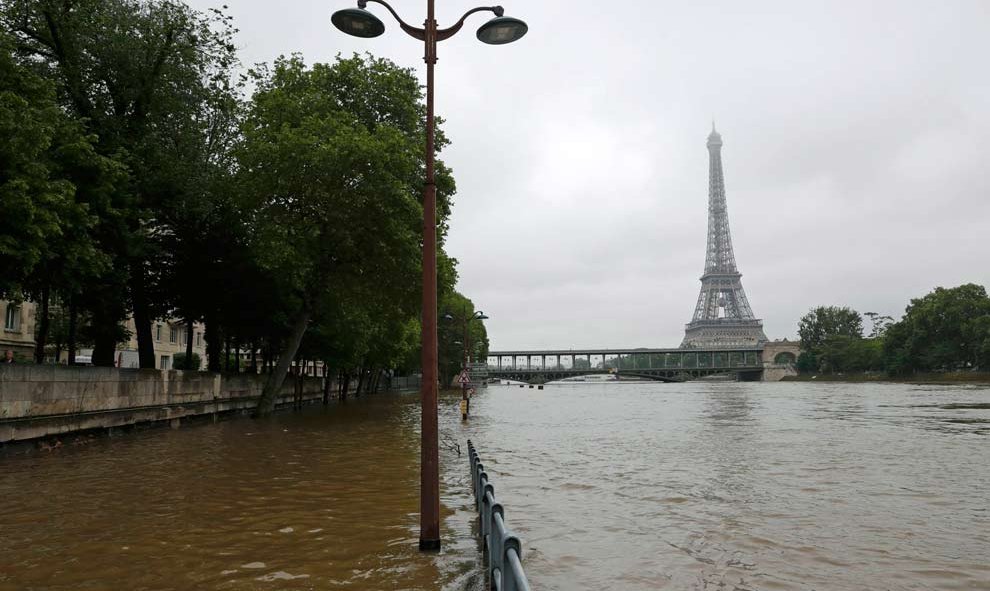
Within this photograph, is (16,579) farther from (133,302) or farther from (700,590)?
(133,302)

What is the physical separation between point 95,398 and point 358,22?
20.9 m

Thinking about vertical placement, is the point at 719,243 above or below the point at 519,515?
above

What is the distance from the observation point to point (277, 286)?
117 ft

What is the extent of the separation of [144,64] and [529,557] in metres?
27.2

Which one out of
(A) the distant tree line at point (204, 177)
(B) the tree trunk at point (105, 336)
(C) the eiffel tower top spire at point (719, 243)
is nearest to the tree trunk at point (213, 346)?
(A) the distant tree line at point (204, 177)

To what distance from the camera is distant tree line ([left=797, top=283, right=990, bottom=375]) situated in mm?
100188

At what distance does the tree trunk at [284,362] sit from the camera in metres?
35.4

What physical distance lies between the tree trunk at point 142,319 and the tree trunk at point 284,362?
602 cm

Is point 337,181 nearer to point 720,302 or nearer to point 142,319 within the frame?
point 142,319

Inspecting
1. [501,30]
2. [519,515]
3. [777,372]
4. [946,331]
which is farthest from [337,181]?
[777,372]

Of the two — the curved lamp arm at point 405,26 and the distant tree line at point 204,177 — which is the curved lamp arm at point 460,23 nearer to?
the curved lamp arm at point 405,26

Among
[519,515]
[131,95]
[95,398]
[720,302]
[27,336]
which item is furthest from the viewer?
[720,302]

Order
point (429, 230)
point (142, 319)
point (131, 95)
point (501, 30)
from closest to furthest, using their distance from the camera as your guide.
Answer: point (429, 230) → point (501, 30) → point (131, 95) → point (142, 319)

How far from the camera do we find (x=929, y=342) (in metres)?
109
